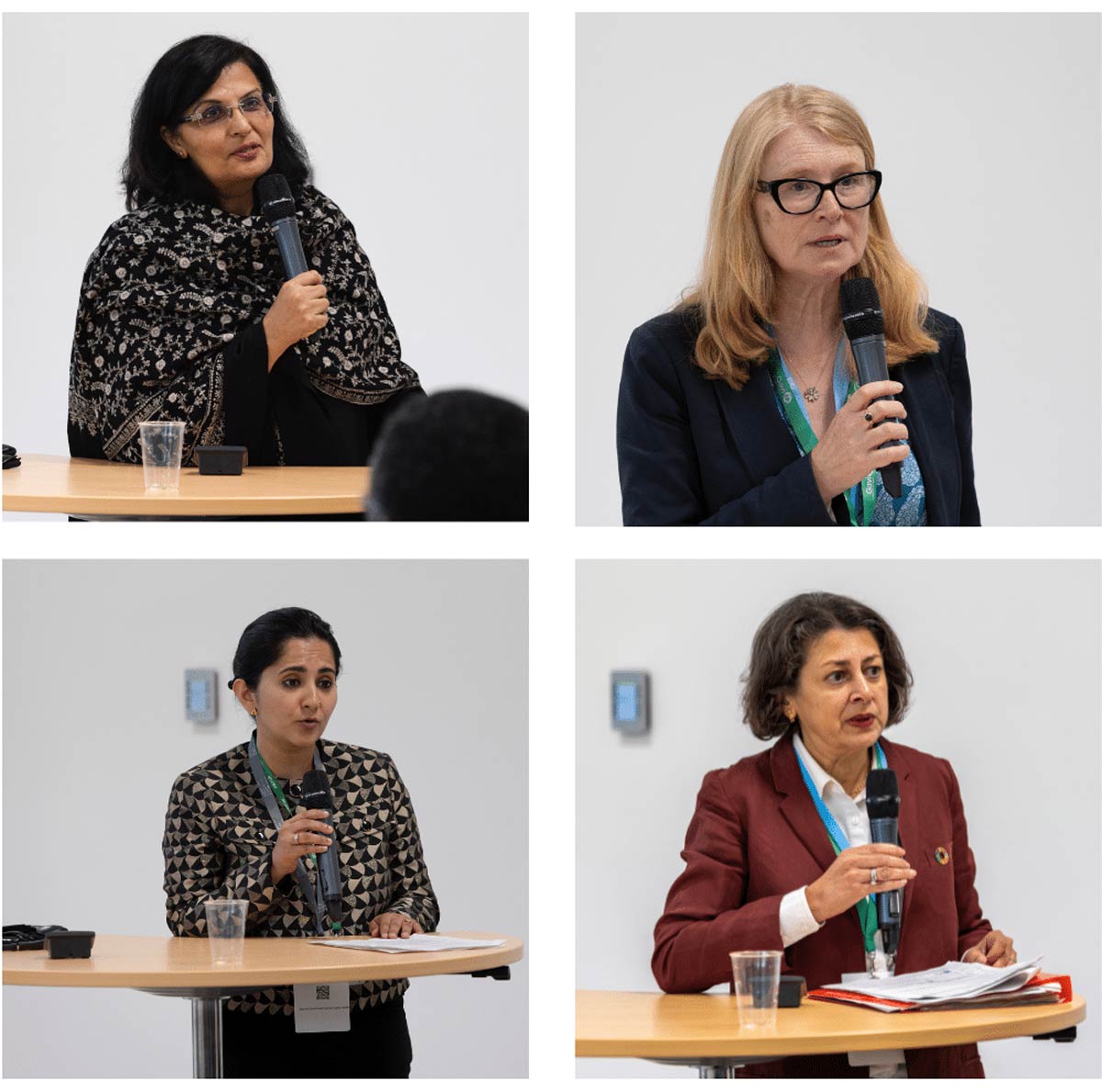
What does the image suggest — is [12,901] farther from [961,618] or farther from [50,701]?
[961,618]

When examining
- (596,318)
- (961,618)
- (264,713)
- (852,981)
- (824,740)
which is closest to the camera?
(852,981)

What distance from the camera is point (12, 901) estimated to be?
4836 millimetres

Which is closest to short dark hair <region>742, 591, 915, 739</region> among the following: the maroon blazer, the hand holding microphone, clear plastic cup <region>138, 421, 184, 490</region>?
the maroon blazer

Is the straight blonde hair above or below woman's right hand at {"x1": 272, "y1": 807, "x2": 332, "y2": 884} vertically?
above

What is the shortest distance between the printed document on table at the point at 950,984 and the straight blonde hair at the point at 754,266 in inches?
33.6

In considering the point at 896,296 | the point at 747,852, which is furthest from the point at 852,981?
the point at 896,296

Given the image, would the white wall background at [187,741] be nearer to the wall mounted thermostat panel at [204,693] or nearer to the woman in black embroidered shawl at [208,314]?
the wall mounted thermostat panel at [204,693]

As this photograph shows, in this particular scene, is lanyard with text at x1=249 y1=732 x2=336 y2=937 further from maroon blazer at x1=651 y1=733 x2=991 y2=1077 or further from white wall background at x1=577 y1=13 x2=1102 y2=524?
white wall background at x1=577 y1=13 x2=1102 y2=524

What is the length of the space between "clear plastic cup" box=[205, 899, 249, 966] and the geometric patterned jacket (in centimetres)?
16

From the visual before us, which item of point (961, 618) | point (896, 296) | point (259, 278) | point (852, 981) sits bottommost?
point (852, 981)

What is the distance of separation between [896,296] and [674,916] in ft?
3.31

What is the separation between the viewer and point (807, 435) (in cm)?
232

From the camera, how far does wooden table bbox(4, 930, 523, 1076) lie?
2.46 meters

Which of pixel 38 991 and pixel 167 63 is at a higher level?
pixel 167 63
